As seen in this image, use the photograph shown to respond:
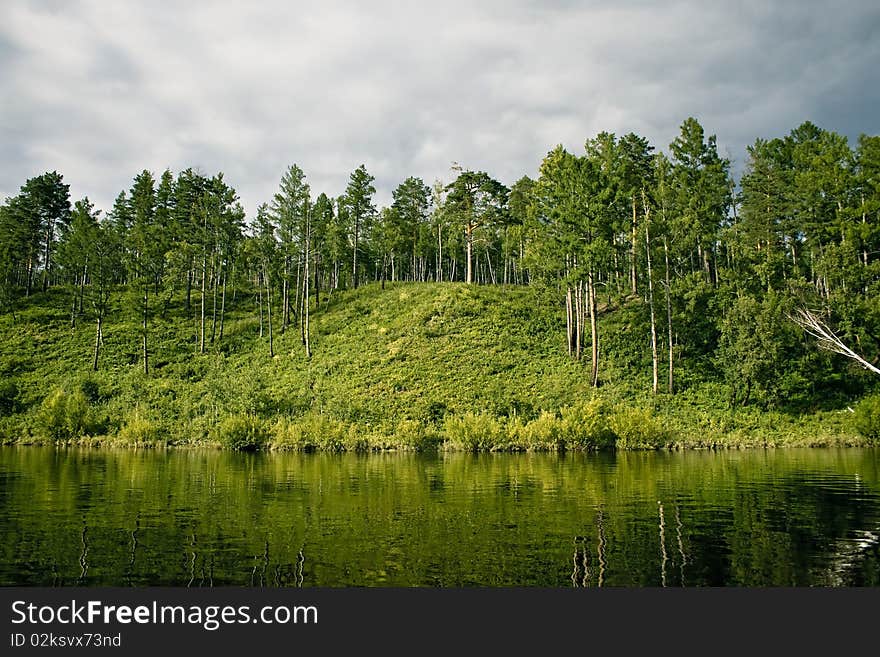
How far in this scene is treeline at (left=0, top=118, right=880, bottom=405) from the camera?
44.4 meters

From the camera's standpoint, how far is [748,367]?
1613 inches

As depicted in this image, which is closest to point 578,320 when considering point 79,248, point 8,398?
point 8,398

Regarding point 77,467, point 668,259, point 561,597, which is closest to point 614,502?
point 561,597

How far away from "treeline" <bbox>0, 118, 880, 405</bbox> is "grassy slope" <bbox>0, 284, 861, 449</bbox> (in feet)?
6.76

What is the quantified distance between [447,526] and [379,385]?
35.4 metres

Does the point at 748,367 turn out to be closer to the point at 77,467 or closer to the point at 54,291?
the point at 77,467

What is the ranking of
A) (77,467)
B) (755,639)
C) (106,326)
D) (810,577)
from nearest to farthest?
(755,639), (810,577), (77,467), (106,326)

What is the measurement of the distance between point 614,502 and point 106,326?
6742 centimetres

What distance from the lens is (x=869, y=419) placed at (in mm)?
34062

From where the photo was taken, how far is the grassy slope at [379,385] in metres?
36.8

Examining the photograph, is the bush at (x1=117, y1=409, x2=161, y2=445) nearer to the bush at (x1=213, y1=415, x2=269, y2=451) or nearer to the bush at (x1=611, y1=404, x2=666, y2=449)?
the bush at (x1=213, y1=415, x2=269, y2=451)

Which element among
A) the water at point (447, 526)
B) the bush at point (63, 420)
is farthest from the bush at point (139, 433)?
the water at point (447, 526)

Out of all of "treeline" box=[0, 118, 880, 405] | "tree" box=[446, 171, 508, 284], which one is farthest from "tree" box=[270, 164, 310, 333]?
"tree" box=[446, 171, 508, 284]

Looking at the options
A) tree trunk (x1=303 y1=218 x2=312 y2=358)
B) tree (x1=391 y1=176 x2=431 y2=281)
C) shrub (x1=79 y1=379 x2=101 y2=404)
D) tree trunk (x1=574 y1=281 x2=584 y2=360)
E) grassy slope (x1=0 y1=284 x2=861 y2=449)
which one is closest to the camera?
grassy slope (x1=0 y1=284 x2=861 y2=449)
